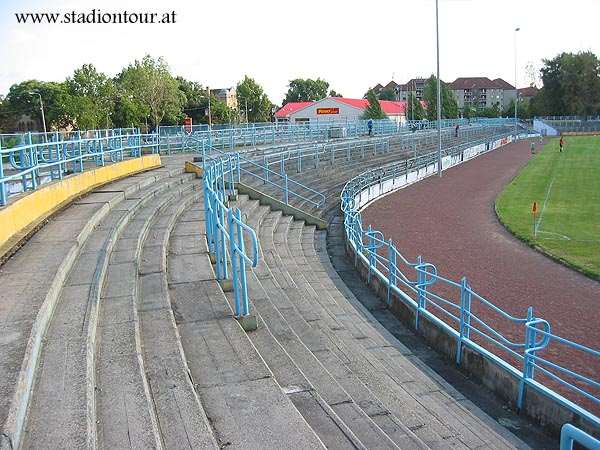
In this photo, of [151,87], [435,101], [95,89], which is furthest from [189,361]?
[435,101]

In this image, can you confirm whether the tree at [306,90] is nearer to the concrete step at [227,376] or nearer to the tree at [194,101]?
the tree at [194,101]

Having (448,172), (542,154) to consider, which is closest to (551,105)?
(542,154)

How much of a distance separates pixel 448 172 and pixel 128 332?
36.2 metres

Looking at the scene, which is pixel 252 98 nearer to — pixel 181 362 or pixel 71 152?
pixel 71 152

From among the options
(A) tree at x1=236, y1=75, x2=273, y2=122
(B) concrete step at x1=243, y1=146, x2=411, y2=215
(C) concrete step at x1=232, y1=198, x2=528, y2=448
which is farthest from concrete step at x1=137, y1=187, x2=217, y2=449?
(A) tree at x1=236, y1=75, x2=273, y2=122

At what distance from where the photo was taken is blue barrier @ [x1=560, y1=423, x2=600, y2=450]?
316 centimetres

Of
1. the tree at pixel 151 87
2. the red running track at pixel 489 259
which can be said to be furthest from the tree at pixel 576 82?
the red running track at pixel 489 259

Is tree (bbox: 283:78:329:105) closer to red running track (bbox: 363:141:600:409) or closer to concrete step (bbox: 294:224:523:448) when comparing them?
red running track (bbox: 363:141:600:409)

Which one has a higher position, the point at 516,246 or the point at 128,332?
the point at 128,332

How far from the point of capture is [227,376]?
533 centimetres

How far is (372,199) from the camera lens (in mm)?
→ 26172

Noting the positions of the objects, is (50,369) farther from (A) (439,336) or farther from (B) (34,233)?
(A) (439,336)

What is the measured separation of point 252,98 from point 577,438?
86.0 m

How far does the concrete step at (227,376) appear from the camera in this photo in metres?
4.35
